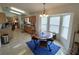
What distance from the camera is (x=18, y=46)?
1.08m

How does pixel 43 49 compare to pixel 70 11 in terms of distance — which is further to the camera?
pixel 43 49

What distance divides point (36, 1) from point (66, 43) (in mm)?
611

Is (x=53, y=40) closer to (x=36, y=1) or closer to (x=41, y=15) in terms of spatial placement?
(x=41, y=15)

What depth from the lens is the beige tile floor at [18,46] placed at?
3.45 feet

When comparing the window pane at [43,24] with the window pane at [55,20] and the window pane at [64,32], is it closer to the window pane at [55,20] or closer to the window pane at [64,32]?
the window pane at [55,20]

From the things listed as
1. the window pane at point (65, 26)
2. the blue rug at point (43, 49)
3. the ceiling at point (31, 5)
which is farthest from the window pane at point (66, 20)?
the blue rug at point (43, 49)

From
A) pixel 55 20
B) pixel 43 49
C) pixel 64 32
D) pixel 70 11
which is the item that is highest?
pixel 70 11

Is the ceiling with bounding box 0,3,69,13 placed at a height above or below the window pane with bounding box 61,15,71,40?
above

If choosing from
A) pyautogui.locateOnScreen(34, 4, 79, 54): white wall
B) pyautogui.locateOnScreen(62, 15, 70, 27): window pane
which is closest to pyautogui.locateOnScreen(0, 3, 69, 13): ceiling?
pyautogui.locateOnScreen(34, 4, 79, 54): white wall

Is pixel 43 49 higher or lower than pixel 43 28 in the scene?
lower

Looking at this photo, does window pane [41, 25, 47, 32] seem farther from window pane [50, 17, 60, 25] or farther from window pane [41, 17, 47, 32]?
window pane [50, 17, 60, 25]

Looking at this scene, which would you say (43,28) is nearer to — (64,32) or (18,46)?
(64,32)

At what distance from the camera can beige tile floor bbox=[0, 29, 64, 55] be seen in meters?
1.05

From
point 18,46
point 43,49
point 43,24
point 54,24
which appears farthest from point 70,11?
point 18,46
